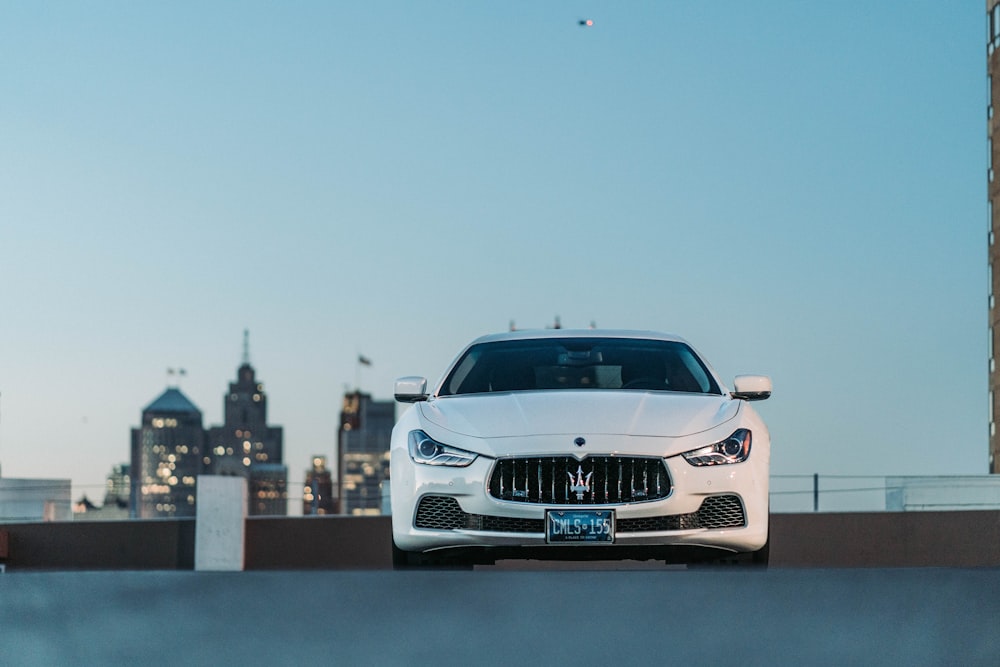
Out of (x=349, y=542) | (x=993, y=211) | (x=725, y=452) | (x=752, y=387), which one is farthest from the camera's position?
(x=993, y=211)

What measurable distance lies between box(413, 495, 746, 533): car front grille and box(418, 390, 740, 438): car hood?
361 millimetres

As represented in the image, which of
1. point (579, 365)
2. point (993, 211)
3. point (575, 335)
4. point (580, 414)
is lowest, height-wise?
point (580, 414)

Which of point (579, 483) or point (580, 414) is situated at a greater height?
point (580, 414)

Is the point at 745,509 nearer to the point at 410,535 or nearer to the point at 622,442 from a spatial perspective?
the point at 622,442

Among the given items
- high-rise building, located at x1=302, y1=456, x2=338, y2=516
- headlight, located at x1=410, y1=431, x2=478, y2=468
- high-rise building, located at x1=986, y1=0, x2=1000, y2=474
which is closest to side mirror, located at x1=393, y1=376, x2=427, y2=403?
headlight, located at x1=410, y1=431, x2=478, y2=468

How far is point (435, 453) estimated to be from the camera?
697cm

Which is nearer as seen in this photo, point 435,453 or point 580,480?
point 580,480

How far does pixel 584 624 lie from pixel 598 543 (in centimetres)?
305

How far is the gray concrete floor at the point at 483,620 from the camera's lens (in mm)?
3520

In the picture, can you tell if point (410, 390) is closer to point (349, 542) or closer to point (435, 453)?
point (435, 453)

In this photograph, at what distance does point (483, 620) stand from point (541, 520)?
3112 mm

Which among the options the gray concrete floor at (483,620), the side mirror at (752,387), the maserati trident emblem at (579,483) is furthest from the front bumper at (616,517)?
the gray concrete floor at (483,620)

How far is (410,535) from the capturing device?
273 inches

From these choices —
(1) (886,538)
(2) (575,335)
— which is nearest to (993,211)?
(1) (886,538)
